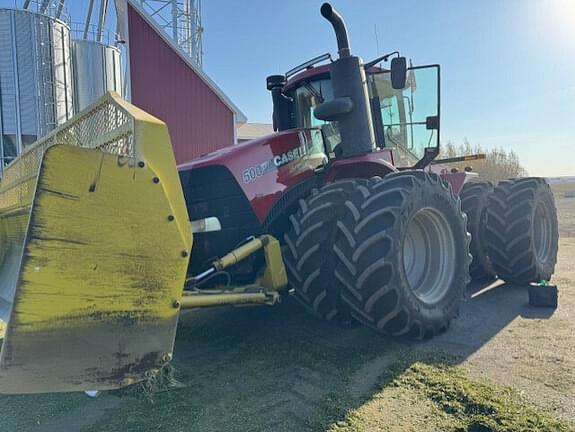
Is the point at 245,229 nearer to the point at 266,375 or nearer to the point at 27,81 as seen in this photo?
the point at 266,375

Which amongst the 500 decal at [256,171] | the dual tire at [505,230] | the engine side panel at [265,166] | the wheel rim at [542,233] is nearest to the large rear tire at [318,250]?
the engine side panel at [265,166]

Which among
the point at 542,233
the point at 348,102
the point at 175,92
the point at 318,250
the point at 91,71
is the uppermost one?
the point at 91,71

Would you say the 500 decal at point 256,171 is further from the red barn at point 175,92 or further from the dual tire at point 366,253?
the red barn at point 175,92

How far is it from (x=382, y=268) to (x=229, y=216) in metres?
1.33

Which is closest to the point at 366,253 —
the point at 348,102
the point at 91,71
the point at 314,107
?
the point at 348,102

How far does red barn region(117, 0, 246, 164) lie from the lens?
12.3 meters

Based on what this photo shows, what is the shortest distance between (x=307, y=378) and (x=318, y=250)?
2.95 ft

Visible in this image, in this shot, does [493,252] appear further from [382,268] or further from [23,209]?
[23,209]

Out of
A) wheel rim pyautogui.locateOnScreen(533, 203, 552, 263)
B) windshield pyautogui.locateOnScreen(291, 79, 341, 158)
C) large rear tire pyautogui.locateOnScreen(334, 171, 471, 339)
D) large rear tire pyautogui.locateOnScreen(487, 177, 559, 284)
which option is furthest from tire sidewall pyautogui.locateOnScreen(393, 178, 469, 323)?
wheel rim pyautogui.locateOnScreen(533, 203, 552, 263)

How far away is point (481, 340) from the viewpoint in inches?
163

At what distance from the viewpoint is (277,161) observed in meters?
4.16

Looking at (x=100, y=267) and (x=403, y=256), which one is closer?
(x=100, y=267)

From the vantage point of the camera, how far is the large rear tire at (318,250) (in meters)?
3.60

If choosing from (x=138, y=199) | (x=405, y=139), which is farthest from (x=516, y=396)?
(x=405, y=139)
